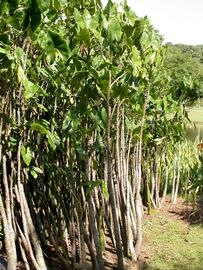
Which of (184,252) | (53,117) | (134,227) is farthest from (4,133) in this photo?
(184,252)

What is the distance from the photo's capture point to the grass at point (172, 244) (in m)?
3.91

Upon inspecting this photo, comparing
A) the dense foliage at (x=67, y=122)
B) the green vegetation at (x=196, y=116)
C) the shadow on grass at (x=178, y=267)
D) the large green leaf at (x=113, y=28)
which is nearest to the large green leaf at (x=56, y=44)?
the dense foliage at (x=67, y=122)

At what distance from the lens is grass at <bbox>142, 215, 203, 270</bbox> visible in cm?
391

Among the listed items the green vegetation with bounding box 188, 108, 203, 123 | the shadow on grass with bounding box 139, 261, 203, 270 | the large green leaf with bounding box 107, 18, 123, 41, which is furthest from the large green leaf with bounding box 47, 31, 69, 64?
the green vegetation with bounding box 188, 108, 203, 123

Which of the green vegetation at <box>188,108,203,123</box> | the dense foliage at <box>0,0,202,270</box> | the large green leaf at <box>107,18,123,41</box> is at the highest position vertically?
the large green leaf at <box>107,18,123,41</box>

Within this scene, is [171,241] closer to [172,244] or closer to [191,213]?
[172,244]

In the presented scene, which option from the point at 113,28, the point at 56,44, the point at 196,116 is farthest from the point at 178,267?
the point at 196,116

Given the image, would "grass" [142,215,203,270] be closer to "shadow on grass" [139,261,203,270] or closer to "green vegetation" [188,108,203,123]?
"shadow on grass" [139,261,203,270]

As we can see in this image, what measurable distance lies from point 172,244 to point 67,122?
2523 millimetres

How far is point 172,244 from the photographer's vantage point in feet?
14.6

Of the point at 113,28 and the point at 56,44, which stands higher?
the point at 113,28

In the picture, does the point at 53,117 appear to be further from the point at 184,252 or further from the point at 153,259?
the point at 184,252

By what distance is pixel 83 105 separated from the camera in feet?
8.71

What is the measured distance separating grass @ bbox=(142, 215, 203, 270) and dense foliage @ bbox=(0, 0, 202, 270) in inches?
13.1
